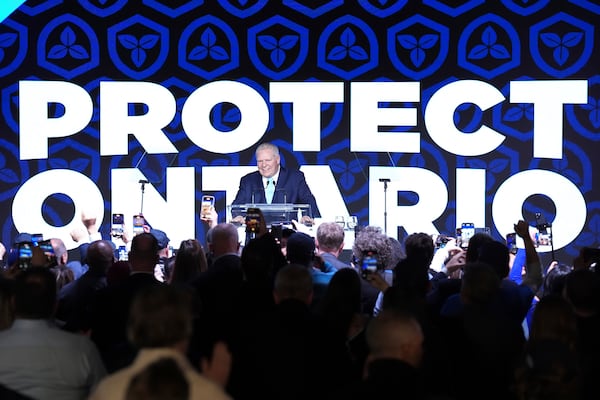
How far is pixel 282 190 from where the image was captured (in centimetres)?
937

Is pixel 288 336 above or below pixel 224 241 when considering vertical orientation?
below

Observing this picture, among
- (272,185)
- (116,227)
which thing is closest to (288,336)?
(116,227)

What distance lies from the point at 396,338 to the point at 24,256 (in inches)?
90.0

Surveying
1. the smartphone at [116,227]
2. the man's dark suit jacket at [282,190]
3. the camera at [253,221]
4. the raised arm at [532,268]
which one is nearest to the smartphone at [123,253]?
the smartphone at [116,227]

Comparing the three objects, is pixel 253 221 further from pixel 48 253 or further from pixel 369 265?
pixel 369 265

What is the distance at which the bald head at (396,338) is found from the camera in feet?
8.78

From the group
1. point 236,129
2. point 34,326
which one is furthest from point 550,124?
point 34,326

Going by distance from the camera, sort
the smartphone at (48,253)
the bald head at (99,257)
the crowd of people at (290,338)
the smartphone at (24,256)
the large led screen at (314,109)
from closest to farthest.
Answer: the crowd of people at (290,338) → the smartphone at (24,256) → the smartphone at (48,253) → the bald head at (99,257) → the large led screen at (314,109)

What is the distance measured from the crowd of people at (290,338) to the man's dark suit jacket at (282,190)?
480 cm

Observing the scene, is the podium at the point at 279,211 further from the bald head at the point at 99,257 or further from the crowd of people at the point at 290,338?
the crowd of people at the point at 290,338

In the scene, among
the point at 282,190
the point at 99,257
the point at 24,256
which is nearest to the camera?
the point at 24,256

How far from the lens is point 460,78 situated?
36.7ft

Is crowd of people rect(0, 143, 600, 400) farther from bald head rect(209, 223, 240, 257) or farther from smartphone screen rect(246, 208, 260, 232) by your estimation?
smartphone screen rect(246, 208, 260, 232)

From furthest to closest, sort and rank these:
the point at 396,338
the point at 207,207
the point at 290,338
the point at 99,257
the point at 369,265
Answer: the point at 207,207
the point at 99,257
the point at 369,265
the point at 290,338
the point at 396,338
